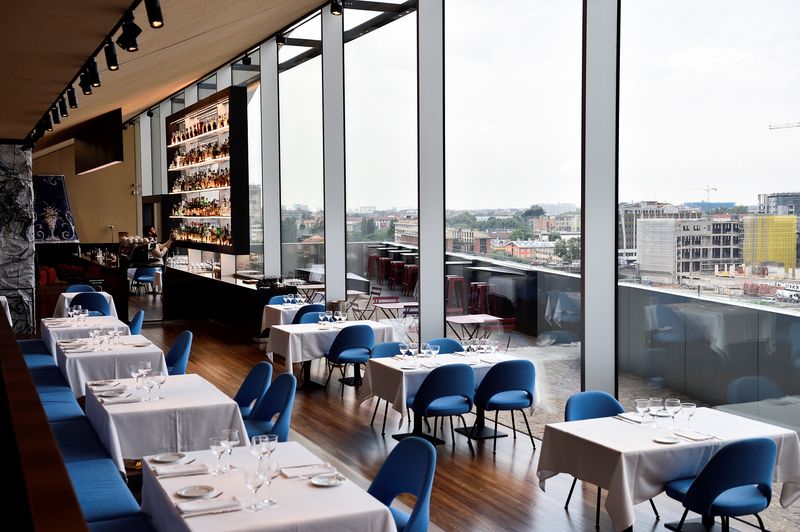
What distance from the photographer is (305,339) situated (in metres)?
9.49

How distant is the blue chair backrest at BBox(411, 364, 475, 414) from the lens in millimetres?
6840

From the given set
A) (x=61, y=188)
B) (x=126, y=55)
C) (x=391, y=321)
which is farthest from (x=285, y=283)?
(x=61, y=188)

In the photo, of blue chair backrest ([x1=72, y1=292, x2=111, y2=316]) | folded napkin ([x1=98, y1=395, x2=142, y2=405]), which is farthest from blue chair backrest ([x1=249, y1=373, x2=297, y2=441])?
blue chair backrest ([x1=72, y1=292, x2=111, y2=316])

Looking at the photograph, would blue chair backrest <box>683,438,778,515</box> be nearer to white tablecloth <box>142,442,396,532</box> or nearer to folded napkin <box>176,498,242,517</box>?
white tablecloth <box>142,442,396,532</box>

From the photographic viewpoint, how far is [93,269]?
17781 millimetres

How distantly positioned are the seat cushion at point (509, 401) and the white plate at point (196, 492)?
139 inches

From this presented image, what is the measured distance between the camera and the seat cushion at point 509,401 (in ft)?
23.1

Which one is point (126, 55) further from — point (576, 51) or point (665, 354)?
point (665, 354)

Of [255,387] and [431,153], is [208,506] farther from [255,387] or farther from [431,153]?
[431,153]

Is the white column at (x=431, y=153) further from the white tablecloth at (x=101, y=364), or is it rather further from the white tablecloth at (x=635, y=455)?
the white tablecloth at (x=635, y=455)

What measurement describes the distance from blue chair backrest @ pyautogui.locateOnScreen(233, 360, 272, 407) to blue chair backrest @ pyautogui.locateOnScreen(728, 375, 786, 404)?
330 centimetres

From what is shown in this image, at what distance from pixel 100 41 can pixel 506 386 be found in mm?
4102

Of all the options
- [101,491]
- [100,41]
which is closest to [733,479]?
[101,491]

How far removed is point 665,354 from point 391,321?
4992 mm
